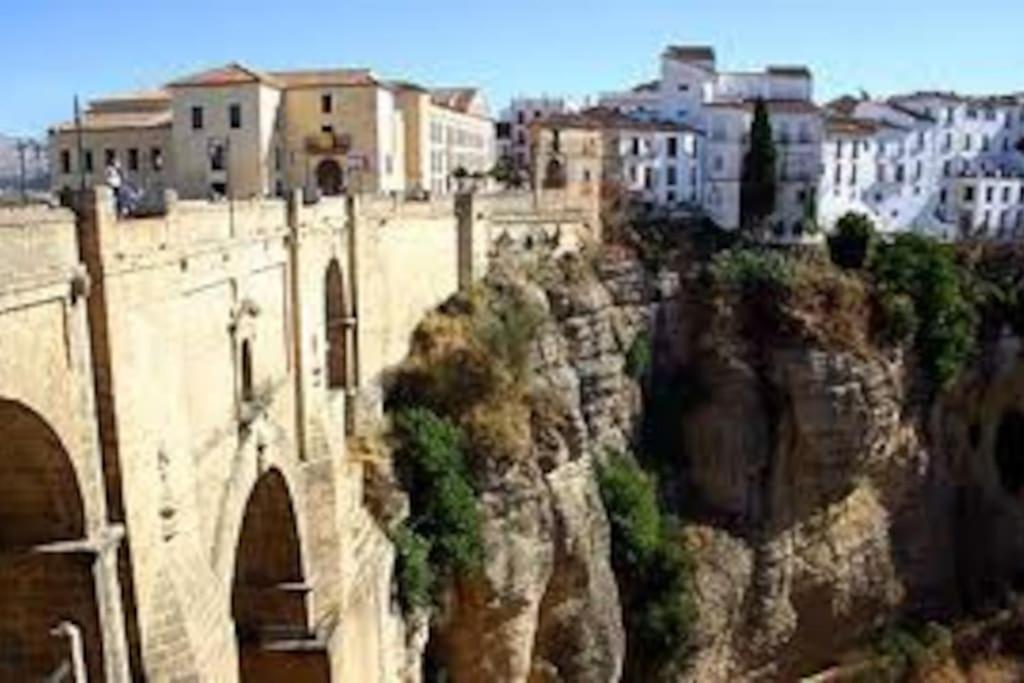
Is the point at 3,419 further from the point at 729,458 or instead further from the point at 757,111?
the point at 757,111

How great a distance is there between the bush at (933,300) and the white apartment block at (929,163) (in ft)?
38.0

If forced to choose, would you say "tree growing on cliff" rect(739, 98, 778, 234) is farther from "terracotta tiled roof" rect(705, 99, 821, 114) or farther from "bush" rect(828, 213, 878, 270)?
"terracotta tiled roof" rect(705, 99, 821, 114)

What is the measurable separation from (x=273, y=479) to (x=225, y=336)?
3590 mm

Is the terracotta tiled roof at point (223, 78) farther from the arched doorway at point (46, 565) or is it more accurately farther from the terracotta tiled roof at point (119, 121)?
the arched doorway at point (46, 565)

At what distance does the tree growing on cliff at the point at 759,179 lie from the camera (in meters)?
46.8

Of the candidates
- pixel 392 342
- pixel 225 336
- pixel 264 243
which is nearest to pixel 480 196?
pixel 392 342

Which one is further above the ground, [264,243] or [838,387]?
[264,243]

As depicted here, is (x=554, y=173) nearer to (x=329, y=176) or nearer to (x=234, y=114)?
(x=329, y=176)

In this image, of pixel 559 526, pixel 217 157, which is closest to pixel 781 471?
pixel 559 526

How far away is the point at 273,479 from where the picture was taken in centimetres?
2023

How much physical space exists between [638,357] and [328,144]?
12.6 m

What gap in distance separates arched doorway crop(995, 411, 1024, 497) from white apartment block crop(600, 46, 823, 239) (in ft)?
32.1

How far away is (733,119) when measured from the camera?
2094 inches

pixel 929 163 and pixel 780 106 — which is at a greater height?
pixel 780 106
